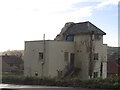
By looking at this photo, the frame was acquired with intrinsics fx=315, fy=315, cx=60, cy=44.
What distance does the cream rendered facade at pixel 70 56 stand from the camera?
143 feet

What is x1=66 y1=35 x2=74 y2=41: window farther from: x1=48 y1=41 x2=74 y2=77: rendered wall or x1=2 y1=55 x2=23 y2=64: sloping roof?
x1=2 y1=55 x2=23 y2=64: sloping roof

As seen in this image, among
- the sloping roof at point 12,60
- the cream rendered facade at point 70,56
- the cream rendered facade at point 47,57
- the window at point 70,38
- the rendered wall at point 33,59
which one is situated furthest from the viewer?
the sloping roof at point 12,60

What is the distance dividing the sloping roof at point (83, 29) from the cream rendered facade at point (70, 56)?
0.15 meters

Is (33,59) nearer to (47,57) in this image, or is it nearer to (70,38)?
(47,57)

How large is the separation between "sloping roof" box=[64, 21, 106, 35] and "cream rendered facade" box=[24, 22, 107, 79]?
149mm

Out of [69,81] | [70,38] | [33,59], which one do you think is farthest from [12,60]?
[69,81]

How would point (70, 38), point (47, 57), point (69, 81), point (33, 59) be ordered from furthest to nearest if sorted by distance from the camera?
point (70, 38) < point (33, 59) < point (47, 57) < point (69, 81)

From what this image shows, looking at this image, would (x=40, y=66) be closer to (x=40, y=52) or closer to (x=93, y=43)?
(x=40, y=52)

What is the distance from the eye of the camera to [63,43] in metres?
44.5

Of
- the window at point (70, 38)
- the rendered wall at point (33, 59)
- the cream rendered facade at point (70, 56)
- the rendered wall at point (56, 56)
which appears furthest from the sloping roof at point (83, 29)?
the rendered wall at point (33, 59)

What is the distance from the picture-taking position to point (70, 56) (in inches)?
1822

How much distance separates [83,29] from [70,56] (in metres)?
4.40

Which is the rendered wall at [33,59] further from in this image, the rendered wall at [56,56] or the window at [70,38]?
the window at [70,38]

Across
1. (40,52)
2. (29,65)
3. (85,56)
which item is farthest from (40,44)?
(85,56)
